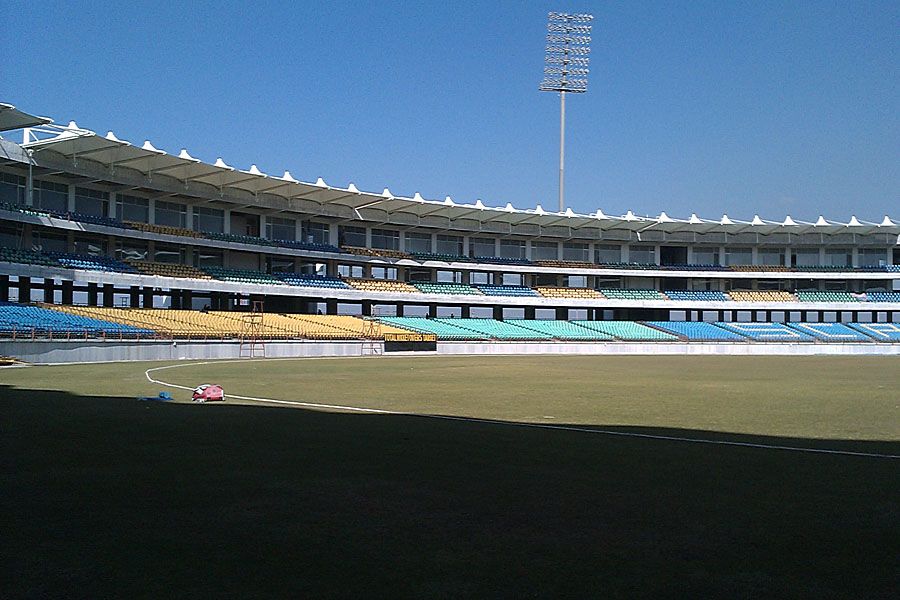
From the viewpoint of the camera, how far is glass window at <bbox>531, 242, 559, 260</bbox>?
78188mm

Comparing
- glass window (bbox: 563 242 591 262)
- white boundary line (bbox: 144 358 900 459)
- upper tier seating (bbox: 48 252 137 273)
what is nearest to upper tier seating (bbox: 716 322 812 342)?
glass window (bbox: 563 242 591 262)

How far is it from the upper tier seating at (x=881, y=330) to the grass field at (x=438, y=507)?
65.1m

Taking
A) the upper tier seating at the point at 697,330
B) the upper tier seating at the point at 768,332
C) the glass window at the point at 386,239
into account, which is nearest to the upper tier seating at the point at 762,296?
the upper tier seating at the point at 768,332

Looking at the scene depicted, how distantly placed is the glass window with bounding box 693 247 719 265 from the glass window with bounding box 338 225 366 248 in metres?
35.9

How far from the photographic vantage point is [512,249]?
77375 millimetres

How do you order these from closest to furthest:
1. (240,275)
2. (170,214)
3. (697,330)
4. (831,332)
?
(170,214) < (240,275) < (697,330) < (831,332)

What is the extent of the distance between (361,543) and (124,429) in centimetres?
726

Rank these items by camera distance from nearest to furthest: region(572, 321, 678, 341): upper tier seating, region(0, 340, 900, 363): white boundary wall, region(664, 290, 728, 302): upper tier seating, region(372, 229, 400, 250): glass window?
region(0, 340, 900, 363): white boundary wall → region(572, 321, 678, 341): upper tier seating → region(372, 229, 400, 250): glass window → region(664, 290, 728, 302): upper tier seating

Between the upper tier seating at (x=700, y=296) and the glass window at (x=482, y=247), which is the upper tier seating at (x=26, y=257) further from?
the upper tier seating at (x=700, y=296)

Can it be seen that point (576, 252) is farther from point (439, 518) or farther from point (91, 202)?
point (439, 518)

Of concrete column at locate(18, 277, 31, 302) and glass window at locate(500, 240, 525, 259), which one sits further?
glass window at locate(500, 240, 525, 259)

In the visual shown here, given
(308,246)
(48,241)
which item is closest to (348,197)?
(308,246)

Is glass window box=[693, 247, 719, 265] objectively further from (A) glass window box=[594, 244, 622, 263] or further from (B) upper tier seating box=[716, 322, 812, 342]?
(B) upper tier seating box=[716, 322, 812, 342]

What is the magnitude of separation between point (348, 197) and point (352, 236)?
6.90 metres
